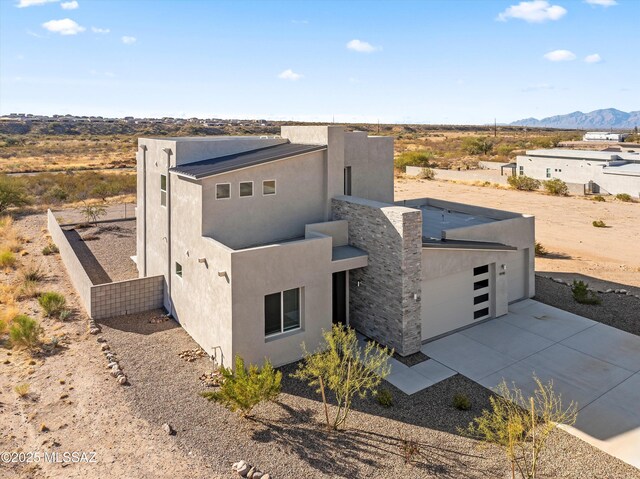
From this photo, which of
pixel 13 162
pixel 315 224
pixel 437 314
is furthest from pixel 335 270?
pixel 13 162

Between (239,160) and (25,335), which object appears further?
(239,160)

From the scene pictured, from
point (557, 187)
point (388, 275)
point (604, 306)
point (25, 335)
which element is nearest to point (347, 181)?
point (388, 275)

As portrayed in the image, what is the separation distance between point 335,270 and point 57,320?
32.9ft

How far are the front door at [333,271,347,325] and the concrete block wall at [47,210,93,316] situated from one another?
864cm

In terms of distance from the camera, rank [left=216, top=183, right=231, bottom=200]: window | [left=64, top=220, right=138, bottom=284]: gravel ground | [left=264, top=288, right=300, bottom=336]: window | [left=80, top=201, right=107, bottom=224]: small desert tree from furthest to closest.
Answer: [left=80, top=201, right=107, bottom=224]: small desert tree → [left=64, top=220, right=138, bottom=284]: gravel ground → [left=216, top=183, right=231, bottom=200]: window → [left=264, top=288, right=300, bottom=336]: window

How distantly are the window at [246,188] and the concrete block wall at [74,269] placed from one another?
6.61 m

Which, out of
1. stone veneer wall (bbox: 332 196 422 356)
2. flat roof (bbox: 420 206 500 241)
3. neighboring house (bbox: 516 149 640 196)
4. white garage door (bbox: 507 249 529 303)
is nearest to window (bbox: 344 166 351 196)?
stone veneer wall (bbox: 332 196 422 356)

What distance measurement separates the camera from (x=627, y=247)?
27.8 m

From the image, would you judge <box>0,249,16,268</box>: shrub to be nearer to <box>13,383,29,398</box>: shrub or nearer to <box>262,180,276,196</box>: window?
<box>13,383,29,398</box>: shrub

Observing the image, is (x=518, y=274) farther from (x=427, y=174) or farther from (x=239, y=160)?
(x=427, y=174)

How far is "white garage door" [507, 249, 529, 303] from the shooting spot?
1788 centimetres

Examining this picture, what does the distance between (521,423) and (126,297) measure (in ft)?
44.2

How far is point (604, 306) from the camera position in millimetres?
17891

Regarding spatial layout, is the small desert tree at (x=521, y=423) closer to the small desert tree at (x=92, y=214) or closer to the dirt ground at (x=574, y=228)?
the dirt ground at (x=574, y=228)
